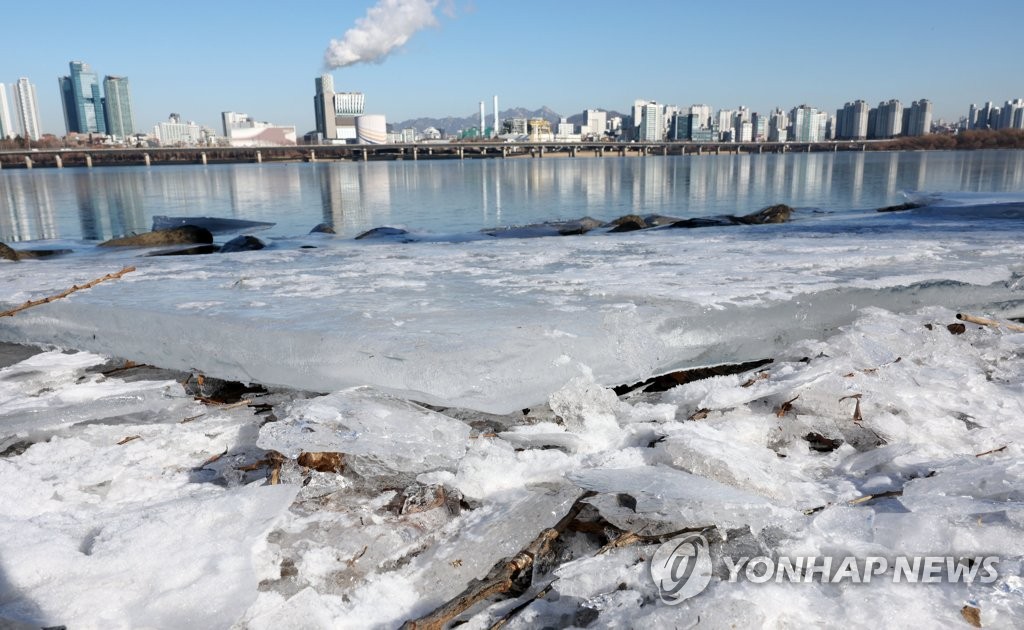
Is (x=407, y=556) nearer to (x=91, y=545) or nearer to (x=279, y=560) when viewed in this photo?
(x=279, y=560)

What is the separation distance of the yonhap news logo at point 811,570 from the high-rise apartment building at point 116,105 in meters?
211

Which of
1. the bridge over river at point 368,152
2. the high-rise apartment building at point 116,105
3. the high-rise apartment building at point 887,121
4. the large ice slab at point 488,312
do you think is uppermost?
the high-rise apartment building at point 116,105

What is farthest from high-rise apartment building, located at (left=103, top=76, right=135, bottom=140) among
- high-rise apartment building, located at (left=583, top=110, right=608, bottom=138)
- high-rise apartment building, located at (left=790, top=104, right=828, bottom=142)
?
high-rise apartment building, located at (left=790, top=104, right=828, bottom=142)

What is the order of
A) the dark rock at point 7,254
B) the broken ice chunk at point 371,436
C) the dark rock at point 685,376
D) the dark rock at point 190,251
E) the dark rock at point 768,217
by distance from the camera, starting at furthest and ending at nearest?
the dark rock at point 768,217 < the dark rock at point 190,251 < the dark rock at point 7,254 < the dark rock at point 685,376 < the broken ice chunk at point 371,436

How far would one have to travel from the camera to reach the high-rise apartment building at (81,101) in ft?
573

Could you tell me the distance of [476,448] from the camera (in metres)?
1.34

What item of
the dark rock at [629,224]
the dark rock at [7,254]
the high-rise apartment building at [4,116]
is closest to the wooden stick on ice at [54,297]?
the dark rock at [7,254]

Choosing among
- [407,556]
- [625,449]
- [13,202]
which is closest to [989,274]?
[625,449]

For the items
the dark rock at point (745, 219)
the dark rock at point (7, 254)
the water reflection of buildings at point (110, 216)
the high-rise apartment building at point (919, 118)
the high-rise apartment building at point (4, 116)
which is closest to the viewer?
the dark rock at point (7, 254)

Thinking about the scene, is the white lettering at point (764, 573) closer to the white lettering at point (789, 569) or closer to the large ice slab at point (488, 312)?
the white lettering at point (789, 569)

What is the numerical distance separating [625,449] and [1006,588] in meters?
0.67

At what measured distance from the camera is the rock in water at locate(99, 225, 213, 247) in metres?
5.82

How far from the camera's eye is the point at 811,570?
914mm

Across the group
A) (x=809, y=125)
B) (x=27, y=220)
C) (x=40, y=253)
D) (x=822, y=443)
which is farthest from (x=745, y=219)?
(x=809, y=125)
